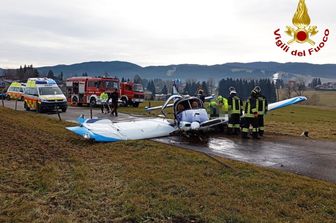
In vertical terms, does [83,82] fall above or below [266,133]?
above

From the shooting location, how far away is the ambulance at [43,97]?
27.1m

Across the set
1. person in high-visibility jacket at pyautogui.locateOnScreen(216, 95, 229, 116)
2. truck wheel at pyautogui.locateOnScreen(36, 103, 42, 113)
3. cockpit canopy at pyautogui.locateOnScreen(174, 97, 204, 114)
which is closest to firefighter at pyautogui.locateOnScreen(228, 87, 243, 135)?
person in high-visibility jacket at pyautogui.locateOnScreen(216, 95, 229, 116)

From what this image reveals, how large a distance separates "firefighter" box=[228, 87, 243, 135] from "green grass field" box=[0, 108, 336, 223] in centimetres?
534

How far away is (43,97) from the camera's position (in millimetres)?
27312

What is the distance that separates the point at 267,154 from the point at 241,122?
207 inches

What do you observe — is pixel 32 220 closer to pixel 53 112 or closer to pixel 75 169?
pixel 75 169

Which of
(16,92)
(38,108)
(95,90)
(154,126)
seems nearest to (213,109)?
(154,126)

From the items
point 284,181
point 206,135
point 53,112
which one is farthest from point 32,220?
point 53,112

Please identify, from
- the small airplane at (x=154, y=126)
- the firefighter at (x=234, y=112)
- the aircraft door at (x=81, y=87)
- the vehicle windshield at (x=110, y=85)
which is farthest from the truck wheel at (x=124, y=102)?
the firefighter at (x=234, y=112)

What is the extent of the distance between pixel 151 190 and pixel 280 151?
19.2ft

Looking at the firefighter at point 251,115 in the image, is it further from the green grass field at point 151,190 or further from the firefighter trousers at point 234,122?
the green grass field at point 151,190

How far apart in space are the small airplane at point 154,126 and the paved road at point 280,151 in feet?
1.78

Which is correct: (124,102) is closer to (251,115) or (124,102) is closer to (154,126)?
(154,126)

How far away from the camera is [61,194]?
694 centimetres
